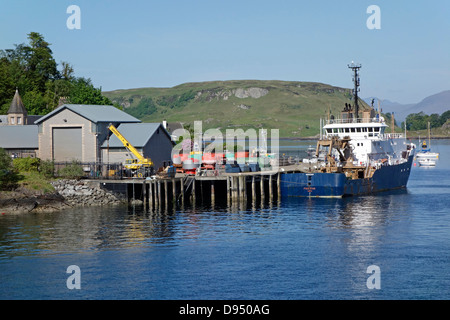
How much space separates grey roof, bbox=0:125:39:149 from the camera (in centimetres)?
7925

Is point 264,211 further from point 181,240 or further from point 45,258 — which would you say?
point 45,258

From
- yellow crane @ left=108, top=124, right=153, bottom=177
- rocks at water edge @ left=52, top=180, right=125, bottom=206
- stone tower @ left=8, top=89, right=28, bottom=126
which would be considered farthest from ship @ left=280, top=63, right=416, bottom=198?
stone tower @ left=8, top=89, right=28, bottom=126

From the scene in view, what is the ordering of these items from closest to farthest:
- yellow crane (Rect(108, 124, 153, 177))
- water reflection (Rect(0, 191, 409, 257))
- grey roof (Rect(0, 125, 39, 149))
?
1. water reflection (Rect(0, 191, 409, 257))
2. yellow crane (Rect(108, 124, 153, 177))
3. grey roof (Rect(0, 125, 39, 149))

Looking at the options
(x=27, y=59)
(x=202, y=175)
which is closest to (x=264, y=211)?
(x=202, y=175)

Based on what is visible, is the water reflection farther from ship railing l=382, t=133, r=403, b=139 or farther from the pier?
ship railing l=382, t=133, r=403, b=139

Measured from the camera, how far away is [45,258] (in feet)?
144

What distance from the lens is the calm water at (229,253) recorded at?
1467 inches

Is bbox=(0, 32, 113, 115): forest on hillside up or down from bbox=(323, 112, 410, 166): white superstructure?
up

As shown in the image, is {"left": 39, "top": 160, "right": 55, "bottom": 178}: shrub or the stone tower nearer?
{"left": 39, "top": 160, "right": 55, "bottom": 178}: shrub

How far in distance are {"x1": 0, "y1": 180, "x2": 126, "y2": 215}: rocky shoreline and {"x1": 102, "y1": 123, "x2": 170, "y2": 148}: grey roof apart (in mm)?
7615

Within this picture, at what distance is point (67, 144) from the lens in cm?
7725

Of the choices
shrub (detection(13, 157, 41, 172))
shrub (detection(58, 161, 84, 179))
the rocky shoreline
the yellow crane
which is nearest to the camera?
the rocky shoreline

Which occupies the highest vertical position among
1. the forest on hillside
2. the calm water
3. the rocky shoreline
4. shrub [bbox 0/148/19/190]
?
the forest on hillside

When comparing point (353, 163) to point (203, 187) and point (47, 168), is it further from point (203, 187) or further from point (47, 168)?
point (47, 168)
